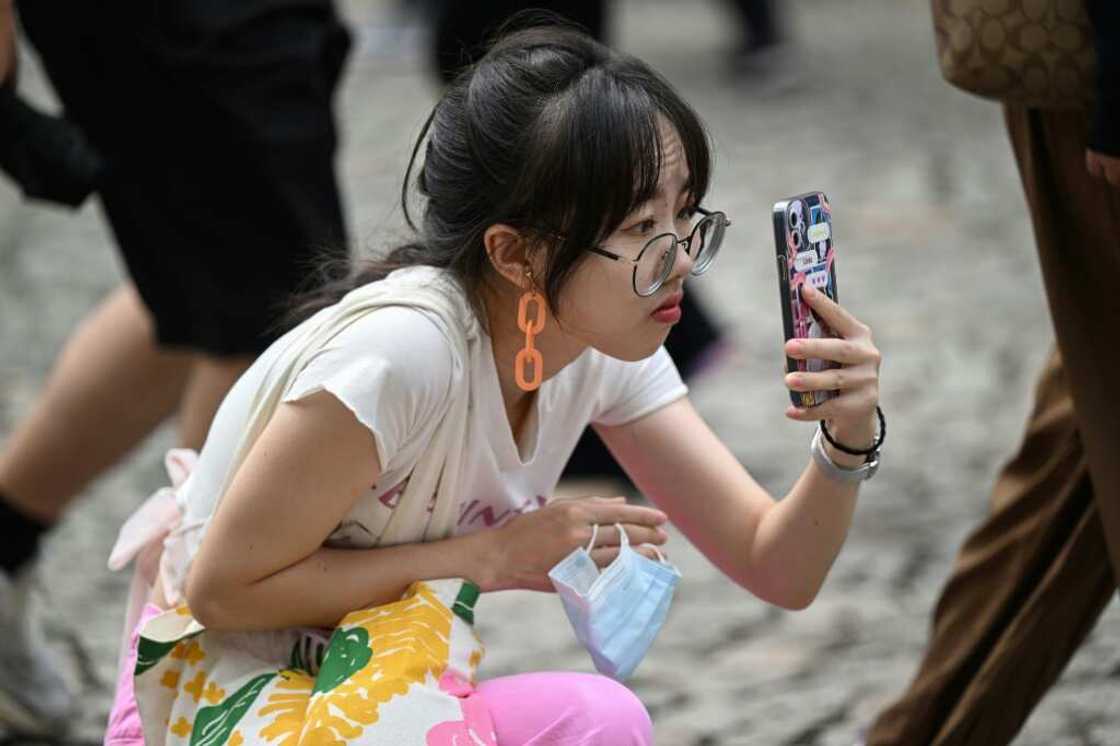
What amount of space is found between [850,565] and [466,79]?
185cm

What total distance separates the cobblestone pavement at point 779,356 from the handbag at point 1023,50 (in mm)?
704

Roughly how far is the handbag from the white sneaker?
1.70 m

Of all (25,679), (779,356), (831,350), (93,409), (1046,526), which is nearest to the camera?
(831,350)

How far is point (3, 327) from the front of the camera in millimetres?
5156

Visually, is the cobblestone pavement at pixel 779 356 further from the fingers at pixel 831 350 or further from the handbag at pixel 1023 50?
the handbag at pixel 1023 50

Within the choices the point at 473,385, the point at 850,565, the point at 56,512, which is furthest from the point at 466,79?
the point at 850,565

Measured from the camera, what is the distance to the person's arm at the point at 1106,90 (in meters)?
1.96

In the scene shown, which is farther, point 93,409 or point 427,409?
point 93,409

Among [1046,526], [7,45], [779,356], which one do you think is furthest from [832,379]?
[779,356]

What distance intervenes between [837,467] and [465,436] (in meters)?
0.41

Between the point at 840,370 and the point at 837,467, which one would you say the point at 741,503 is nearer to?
the point at 837,467

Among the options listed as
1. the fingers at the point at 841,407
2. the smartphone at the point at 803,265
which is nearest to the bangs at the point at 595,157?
the smartphone at the point at 803,265

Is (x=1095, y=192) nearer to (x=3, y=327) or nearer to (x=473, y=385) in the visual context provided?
(x=473, y=385)

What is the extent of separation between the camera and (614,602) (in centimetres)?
206
